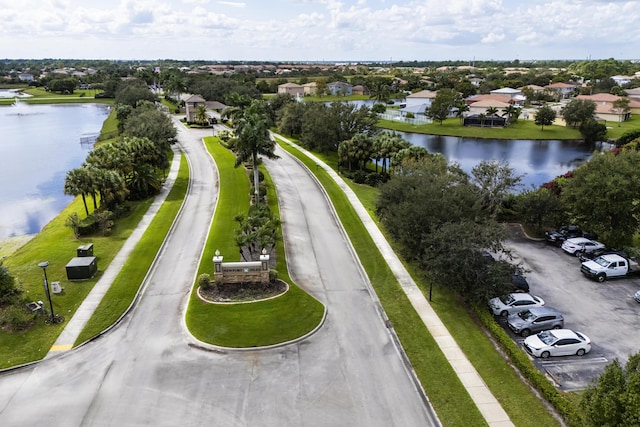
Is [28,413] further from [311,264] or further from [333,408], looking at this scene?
[311,264]

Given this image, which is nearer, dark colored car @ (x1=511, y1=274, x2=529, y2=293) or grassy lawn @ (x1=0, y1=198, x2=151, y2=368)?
grassy lawn @ (x1=0, y1=198, x2=151, y2=368)

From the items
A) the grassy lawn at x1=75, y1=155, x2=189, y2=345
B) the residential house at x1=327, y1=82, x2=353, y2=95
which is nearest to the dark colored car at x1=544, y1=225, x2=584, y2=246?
the grassy lawn at x1=75, y1=155, x2=189, y2=345

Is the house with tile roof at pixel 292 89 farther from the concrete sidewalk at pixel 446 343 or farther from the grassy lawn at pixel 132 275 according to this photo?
the concrete sidewalk at pixel 446 343

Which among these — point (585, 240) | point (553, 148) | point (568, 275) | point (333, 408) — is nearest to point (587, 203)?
point (585, 240)

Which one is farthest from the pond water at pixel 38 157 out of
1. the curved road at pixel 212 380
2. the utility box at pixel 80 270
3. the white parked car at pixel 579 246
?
the white parked car at pixel 579 246

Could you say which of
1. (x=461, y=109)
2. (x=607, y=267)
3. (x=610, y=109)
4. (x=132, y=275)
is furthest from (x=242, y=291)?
(x=610, y=109)

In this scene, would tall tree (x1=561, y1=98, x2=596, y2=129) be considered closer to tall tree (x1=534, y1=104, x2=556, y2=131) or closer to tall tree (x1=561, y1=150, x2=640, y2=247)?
tall tree (x1=534, y1=104, x2=556, y2=131)
